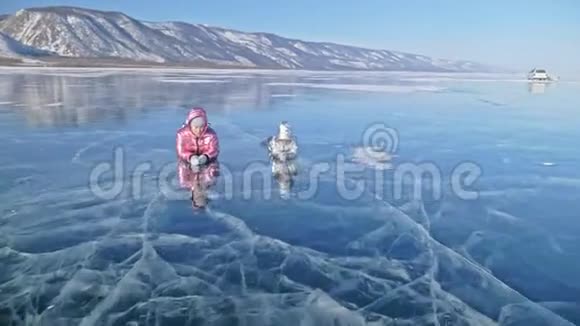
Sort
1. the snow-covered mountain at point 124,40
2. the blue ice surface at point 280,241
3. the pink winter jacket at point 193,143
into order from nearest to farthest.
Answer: the blue ice surface at point 280,241 < the pink winter jacket at point 193,143 < the snow-covered mountain at point 124,40

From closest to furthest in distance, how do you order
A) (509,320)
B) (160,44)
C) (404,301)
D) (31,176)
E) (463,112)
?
(509,320)
(404,301)
(31,176)
(463,112)
(160,44)

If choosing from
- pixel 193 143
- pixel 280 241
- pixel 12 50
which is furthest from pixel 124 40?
pixel 280 241

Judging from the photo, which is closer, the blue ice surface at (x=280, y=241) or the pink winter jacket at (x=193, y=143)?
the blue ice surface at (x=280, y=241)

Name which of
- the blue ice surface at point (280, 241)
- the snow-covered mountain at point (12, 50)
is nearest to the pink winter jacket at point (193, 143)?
the blue ice surface at point (280, 241)

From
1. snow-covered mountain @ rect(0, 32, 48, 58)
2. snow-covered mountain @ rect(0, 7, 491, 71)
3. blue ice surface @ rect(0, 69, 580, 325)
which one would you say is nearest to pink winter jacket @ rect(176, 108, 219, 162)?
blue ice surface @ rect(0, 69, 580, 325)

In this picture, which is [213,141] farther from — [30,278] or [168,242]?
[30,278]

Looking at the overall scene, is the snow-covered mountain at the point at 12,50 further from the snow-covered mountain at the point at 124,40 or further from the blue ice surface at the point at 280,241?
the blue ice surface at the point at 280,241

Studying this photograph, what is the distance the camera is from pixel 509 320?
11.9ft

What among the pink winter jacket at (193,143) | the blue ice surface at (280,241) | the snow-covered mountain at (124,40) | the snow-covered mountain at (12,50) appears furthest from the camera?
the snow-covered mountain at (124,40)

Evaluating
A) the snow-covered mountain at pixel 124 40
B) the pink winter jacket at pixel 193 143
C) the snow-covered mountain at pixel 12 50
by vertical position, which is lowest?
the pink winter jacket at pixel 193 143

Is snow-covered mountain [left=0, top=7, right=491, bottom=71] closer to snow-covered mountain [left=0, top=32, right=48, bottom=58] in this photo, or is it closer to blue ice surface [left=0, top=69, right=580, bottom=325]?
snow-covered mountain [left=0, top=32, right=48, bottom=58]

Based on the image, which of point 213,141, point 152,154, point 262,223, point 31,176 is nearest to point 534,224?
point 262,223

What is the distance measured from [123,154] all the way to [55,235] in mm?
4025

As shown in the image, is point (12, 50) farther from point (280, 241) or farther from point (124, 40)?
point (280, 241)
